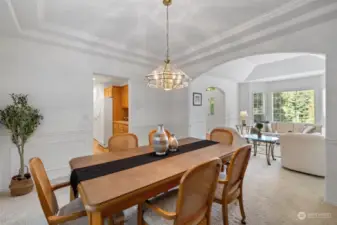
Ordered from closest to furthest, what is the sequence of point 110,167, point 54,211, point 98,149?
point 54,211 < point 110,167 < point 98,149

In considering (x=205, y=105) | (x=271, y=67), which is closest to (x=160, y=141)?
(x=205, y=105)

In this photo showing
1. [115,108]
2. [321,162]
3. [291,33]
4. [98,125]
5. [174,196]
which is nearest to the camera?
[174,196]

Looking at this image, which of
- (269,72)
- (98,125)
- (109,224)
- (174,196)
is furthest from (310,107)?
(98,125)

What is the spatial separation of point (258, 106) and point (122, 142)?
6.96m

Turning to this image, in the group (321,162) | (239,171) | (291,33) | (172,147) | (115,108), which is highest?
A: (291,33)

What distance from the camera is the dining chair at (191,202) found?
1.16 metres

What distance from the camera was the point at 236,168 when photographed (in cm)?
174

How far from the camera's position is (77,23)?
261cm

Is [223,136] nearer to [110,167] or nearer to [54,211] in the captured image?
[110,167]

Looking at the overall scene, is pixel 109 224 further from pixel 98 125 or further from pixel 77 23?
pixel 98 125

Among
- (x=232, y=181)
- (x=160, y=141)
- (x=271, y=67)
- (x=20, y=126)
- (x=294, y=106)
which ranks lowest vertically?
(x=232, y=181)

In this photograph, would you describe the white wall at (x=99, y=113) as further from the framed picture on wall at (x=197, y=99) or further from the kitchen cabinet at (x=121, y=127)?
the framed picture on wall at (x=197, y=99)

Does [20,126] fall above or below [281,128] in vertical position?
above

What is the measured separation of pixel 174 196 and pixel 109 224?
62 cm
